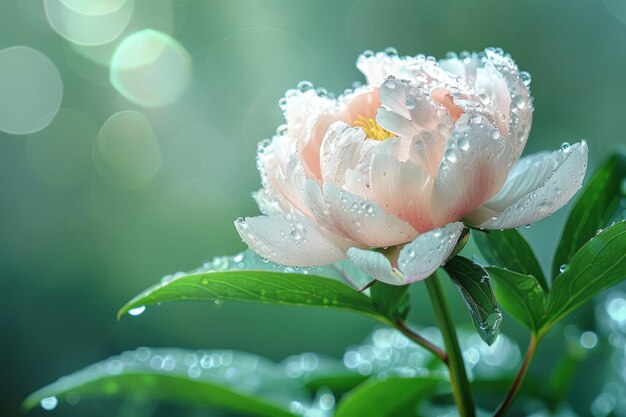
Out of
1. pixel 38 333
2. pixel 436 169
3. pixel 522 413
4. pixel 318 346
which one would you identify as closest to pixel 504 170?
pixel 436 169

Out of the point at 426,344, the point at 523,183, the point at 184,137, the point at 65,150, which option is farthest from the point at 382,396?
the point at 65,150

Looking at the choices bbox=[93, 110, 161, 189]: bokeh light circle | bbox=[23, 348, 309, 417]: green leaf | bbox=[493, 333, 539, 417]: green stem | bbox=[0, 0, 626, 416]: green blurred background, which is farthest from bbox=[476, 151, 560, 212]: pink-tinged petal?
bbox=[93, 110, 161, 189]: bokeh light circle

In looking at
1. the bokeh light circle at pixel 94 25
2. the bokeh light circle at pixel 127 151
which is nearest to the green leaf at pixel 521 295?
the bokeh light circle at pixel 127 151

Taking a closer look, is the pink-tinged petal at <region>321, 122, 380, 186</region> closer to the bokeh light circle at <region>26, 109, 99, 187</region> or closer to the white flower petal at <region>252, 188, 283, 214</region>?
the white flower petal at <region>252, 188, 283, 214</region>

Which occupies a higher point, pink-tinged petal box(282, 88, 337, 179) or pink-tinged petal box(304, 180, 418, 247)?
pink-tinged petal box(282, 88, 337, 179)

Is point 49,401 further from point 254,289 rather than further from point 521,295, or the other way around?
point 521,295

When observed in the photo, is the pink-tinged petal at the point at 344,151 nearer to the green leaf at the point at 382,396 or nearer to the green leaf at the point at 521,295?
the green leaf at the point at 521,295
